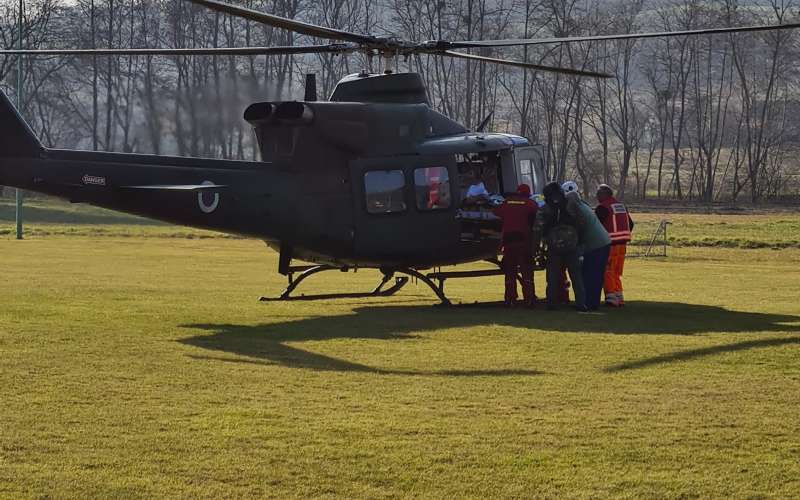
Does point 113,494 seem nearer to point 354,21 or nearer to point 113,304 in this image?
point 113,304

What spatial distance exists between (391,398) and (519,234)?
24.4ft

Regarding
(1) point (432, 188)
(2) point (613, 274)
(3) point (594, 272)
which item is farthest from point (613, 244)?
(1) point (432, 188)

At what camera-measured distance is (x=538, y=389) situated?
997 centimetres

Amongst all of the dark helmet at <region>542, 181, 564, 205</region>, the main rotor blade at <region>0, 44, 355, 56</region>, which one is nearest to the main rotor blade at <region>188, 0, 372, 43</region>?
the main rotor blade at <region>0, 44, 355, 56</region>

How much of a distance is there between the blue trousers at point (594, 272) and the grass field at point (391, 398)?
42cm

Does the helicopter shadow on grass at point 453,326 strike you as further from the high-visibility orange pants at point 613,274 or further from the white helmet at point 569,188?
the white helmet at point 569,188

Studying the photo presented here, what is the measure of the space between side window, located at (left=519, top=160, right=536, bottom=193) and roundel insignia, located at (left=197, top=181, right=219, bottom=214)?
15.4 feet

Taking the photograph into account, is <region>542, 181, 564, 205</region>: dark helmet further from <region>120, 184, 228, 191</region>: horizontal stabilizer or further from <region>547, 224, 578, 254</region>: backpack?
<region>120, 184, 228, 191</region>: horizontal stabilizer

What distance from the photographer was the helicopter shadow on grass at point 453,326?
1168cm

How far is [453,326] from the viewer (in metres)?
14.6

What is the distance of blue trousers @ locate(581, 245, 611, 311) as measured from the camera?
54.2ft

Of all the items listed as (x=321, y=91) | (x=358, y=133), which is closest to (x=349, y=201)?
(x=358, y=133)

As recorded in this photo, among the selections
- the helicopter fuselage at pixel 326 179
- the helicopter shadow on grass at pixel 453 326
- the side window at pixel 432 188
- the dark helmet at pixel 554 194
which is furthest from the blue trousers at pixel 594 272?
the side window at pixel 432 188

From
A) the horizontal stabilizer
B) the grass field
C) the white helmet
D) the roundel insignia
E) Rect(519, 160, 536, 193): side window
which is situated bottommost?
the grass field
